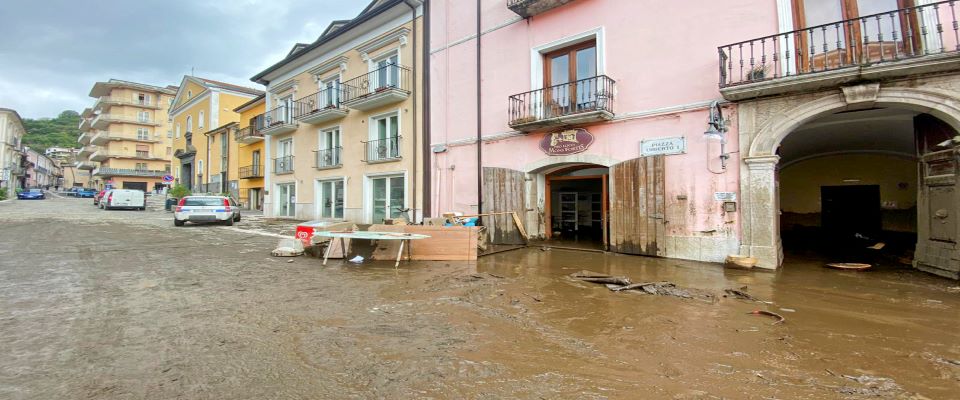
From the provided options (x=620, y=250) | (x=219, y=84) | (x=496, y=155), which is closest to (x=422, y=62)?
(x=496, y=155)

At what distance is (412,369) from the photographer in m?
2.75

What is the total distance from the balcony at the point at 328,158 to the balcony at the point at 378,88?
237cm

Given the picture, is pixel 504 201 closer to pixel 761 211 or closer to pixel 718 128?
pixel 718 128

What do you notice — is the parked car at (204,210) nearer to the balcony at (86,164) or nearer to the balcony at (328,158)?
the balcony at (328,158)

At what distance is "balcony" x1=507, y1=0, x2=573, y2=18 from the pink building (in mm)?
40

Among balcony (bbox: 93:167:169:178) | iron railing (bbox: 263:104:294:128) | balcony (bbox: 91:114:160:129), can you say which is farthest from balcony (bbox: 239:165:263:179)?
balcony (bbox: 91:114:160:129)

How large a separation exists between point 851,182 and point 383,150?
15.8 meters

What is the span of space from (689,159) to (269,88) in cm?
2022

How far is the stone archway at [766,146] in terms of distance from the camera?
254 inches

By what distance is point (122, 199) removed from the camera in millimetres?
25047

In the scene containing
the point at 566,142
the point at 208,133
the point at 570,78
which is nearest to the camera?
the point at 566,142

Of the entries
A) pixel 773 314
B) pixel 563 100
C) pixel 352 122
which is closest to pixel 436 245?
pixel 563 100

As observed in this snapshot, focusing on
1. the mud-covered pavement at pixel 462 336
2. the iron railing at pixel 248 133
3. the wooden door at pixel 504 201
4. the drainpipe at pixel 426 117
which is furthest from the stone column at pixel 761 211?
the iron railing at pixel 248 133

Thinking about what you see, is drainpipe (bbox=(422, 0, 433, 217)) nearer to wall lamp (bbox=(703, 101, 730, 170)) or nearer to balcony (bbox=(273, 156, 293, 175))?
wall lamp (bbox=(703, 101, 730, 170))
